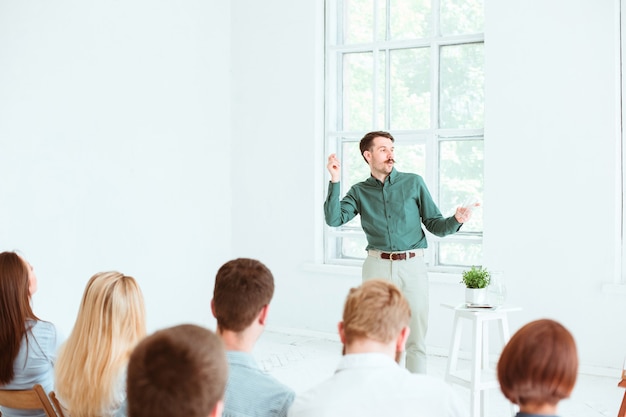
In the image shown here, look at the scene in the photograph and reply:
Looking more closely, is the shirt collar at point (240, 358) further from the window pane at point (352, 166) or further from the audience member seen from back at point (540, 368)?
the window pane at point (352, 166)

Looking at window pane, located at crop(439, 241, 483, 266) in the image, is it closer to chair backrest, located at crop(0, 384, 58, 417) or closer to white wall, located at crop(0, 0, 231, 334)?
white wall, located at crop(0, 0, 231, 334)

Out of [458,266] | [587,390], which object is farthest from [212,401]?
[458,266]

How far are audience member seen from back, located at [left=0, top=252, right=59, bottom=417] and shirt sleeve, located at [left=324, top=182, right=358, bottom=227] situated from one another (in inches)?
80.5

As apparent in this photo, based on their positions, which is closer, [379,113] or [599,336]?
[599,336]

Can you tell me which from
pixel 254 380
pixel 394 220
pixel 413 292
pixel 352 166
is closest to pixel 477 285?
pixel 413 292

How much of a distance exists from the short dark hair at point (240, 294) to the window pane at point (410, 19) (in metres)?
4.03

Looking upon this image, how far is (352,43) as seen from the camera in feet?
19.5

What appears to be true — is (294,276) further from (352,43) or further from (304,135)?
(352,43)

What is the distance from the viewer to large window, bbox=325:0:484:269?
5422 millimetres

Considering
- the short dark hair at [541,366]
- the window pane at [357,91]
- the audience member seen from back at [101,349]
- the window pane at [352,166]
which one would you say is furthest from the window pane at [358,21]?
the short dark hair at [541,366]

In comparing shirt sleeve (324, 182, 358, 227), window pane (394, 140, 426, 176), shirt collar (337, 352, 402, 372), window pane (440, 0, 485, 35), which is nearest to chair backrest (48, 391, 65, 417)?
shirt collar (337, 352, 402, 372)

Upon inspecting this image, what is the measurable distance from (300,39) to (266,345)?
2.63 metres

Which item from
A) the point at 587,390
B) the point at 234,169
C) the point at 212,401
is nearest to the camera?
Answer: the point at 212,401

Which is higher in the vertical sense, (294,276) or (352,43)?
(352,43)
